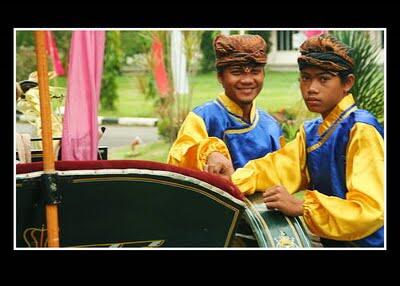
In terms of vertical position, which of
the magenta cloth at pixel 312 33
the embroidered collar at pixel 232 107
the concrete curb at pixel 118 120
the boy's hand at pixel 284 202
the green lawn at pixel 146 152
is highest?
the magenta cloth at pixel 312 33

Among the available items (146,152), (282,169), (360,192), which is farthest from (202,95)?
(360,192)

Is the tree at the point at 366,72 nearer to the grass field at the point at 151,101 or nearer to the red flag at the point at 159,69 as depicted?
the grass field at the point at 151,101

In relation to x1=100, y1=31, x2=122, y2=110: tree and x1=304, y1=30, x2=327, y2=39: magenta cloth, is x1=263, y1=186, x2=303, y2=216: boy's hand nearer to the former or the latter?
x1=304, y1=30, x2=327, y2=39: magenta cloth

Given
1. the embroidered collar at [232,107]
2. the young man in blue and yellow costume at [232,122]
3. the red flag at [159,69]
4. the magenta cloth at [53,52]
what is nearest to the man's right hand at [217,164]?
the young man in blue and yellow costume at [232,122]

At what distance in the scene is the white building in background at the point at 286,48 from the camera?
4.80 m

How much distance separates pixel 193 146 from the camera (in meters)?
4.87

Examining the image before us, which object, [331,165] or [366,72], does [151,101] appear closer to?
[331,165]

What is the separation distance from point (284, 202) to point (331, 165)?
1.00 ft

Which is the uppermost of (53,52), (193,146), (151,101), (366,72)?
(53,52)

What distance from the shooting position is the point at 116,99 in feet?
16.0

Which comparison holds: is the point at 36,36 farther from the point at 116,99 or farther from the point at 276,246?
the point at 276,246

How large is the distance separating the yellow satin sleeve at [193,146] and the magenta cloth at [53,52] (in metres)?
0.70

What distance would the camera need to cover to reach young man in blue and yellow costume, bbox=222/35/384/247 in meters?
4.76

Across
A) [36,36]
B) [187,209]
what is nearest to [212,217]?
[187,209]
